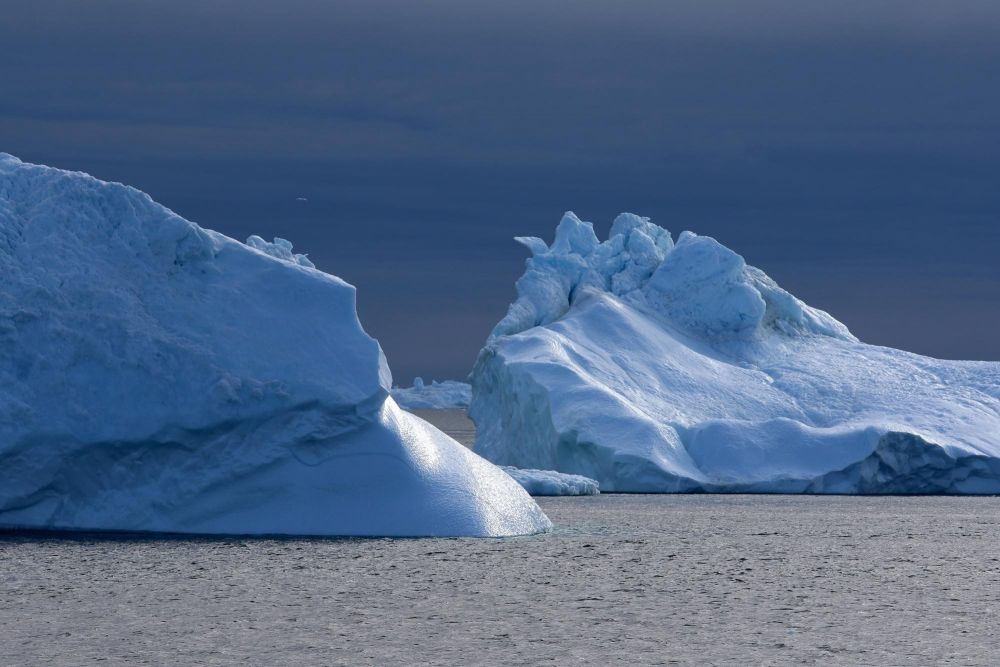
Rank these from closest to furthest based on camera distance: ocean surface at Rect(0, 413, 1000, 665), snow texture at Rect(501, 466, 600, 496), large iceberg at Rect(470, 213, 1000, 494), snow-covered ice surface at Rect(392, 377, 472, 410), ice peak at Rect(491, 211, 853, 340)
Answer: ocean surface at Rect(0, 413, 1000, 665) < snow texture at Rect(501, 466, 600, 496) < large iceberg at Rect(470, 213, 1000, 494) < ice peak at Rect(491, 211, 853, 340) < snow-covered ice surface at Rect(392, 377, 472, 410)

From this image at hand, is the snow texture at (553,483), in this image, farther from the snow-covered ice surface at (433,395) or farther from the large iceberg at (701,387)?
the snow-covered ice surface at (433,395)

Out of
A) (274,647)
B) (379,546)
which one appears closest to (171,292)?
(379,546)

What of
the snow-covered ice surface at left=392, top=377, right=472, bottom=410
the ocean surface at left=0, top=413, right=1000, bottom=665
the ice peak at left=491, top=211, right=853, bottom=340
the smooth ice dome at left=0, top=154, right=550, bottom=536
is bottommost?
Result: the ocean surface at left=0, top=413, right=1000, bottom=665

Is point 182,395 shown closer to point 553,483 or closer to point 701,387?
point 553,483

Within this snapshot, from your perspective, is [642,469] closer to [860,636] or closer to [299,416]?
[299,416]

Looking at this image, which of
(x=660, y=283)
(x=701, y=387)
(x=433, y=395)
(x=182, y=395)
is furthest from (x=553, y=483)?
(x=433, y=395)

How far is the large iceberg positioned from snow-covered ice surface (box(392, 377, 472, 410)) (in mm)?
44642

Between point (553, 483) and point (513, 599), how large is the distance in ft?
41.9

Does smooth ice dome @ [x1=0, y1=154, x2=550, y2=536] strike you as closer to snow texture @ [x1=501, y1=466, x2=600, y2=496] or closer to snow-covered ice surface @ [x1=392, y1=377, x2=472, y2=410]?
snow texture @ [x1=501, y1=466, x2=600, y2=496]

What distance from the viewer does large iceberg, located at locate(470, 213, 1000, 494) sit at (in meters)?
26.9

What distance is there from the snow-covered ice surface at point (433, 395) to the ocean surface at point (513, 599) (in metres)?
59.7

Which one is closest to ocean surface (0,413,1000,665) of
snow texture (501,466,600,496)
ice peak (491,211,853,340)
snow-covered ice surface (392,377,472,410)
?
snow texture (501,466,600,496)

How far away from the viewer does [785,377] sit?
30859 mm

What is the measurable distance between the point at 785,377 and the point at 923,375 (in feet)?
10.0
